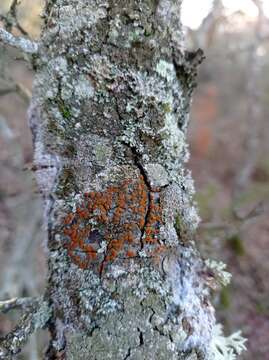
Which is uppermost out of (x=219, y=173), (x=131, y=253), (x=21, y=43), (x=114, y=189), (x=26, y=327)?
(x=219, y=173)

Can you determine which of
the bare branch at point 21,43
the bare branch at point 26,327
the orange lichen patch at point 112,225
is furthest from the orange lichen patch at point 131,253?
the bare branch at point 21,43

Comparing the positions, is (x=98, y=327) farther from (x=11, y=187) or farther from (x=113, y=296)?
(x=11, y=187)

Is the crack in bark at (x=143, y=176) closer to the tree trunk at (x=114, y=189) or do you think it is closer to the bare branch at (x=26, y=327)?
the tree trunk at (x=114, y=189)

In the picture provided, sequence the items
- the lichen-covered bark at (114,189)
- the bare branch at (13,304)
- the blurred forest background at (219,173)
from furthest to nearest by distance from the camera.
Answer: the blurred forest background at (219,173) → the bare branch at (13,304) → the lichen-covered bark at (114,189)

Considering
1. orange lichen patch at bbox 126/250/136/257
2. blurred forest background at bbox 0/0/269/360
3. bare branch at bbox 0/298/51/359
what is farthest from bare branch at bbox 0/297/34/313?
orange lichen patch at bbox 126/250/136/257

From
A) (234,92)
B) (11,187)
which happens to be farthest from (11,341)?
(234,92)

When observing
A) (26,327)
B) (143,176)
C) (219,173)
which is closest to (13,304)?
(26,327)

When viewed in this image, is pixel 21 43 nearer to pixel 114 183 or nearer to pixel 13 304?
pixel 114 183
